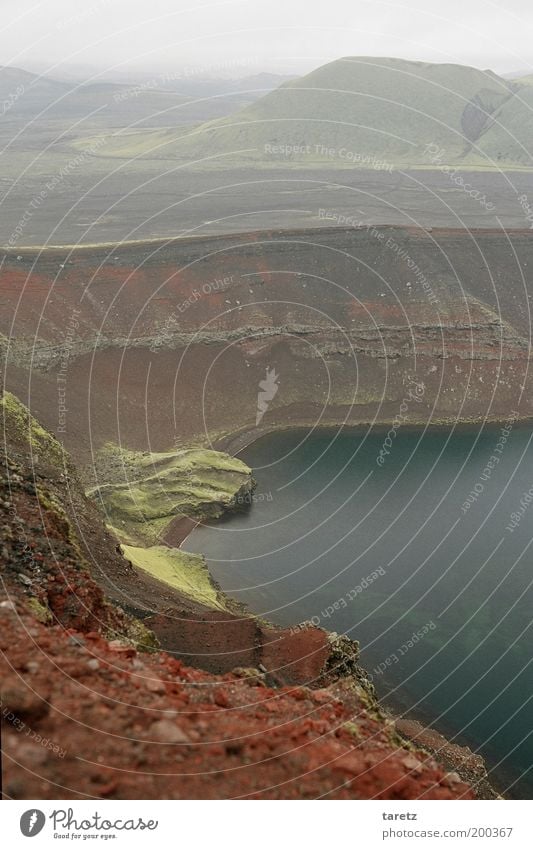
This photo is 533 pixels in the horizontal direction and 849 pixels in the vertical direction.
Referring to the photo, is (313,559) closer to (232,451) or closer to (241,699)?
(232,451)

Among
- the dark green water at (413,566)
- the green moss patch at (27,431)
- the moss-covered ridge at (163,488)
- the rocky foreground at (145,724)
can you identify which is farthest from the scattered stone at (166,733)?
the moss-covered ridge at (163,488)

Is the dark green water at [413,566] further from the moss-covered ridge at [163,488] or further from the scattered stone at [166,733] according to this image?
the scattered stone at [166,733]

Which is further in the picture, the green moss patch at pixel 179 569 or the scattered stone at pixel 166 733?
the green moss patch at pixel 179 569

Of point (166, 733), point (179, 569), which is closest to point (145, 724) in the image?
point (166, 733)

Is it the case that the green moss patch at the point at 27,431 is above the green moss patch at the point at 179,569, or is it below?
above

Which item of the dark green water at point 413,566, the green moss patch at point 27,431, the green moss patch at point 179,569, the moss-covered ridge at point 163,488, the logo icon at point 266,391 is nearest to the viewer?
the green moss patch at point 27,431
